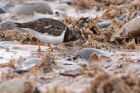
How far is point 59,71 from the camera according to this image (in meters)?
4.96

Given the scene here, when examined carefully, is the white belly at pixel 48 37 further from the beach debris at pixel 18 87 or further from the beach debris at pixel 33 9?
the beach debris at pixel 33 9

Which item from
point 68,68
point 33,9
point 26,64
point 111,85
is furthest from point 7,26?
point 111,85

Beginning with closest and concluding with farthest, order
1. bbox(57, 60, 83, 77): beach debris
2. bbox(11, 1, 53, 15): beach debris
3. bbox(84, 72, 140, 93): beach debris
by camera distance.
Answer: bbox(84, 72, 140, 93): beach debris, bbox(57, 60, 83, 77): beach debris, bbox(11, 1, 53, 15): beach debris

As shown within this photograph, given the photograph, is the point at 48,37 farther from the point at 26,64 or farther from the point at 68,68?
the point at 68,68

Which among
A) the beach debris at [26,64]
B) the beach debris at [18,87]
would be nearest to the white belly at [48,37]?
the beach debris at [26,64]

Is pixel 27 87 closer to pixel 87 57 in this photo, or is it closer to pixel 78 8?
pixel 87 57

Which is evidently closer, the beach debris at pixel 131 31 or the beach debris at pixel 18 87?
the beach debris at pixel 18 87

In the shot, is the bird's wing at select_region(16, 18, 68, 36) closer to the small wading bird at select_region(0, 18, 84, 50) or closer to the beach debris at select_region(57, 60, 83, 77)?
the small wading bird at select_region(0, 18, 84, 50)

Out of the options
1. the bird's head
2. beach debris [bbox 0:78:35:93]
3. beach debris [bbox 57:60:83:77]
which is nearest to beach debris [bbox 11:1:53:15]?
the bird's head

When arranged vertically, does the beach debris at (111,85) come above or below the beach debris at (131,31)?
above

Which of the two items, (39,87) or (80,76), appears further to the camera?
(80,76)

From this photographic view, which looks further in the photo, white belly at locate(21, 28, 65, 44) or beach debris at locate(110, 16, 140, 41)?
beach debris at locate(110, 16, 140, 41)

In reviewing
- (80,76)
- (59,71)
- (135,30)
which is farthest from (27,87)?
(135,30)

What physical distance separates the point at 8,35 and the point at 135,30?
1901 mm
